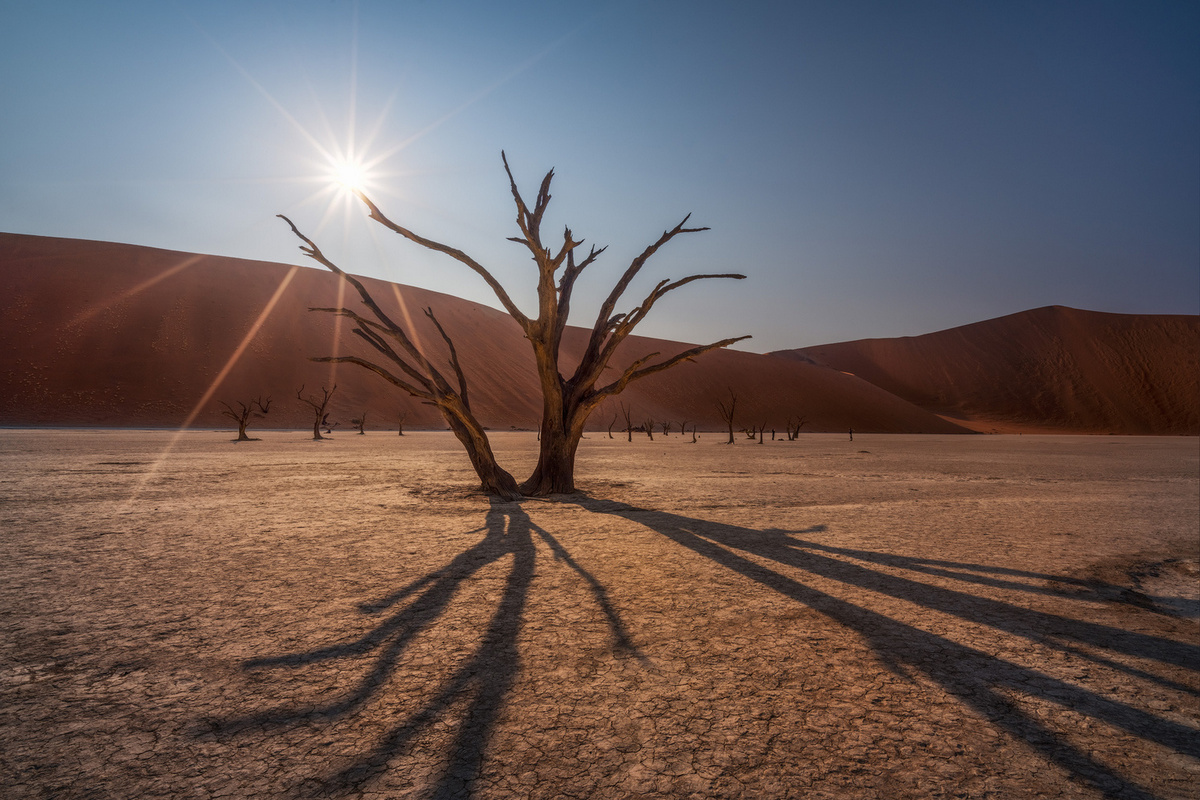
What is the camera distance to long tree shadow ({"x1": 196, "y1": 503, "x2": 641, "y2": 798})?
1.83 meters

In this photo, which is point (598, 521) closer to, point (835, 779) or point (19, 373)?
point (835, 779)

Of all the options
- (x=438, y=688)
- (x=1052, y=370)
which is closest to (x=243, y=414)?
(x=438, y=688)

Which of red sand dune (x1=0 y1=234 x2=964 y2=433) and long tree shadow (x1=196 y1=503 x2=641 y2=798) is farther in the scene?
red sand dune (x1=0 y1=234 x2=964 y2=433)

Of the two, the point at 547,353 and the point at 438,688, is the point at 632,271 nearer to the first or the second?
the point at 547,353

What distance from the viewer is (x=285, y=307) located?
212ft

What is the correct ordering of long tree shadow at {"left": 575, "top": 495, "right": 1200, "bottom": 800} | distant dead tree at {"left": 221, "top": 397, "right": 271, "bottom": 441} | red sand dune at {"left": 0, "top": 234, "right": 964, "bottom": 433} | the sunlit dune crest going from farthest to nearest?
1. the sunlit dune crest
2. red sand dune at {"left": 0, "top": 234, "right": 964, "bottom": 433}
3. distant dead tree at {"left": 221, "top": 397, "right": 271, "bottom": 441}
4. long tree shadow at {"left": 575, "top": 495, "right": 1200, "bottom": 800}

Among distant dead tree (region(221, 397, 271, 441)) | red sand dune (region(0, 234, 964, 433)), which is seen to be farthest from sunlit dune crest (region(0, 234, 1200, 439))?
distant dead tree (region(221, 397, 271, 441))

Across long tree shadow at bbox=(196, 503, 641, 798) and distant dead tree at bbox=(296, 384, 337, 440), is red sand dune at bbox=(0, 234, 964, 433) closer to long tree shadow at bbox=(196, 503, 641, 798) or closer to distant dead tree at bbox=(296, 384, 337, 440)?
distant dead tree at bbox=(296, 384, 337, 440)

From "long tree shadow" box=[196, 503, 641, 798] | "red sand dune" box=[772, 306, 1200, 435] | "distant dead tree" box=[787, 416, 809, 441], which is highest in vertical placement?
"red sand dune" box=[772, 306, 1200, 435]

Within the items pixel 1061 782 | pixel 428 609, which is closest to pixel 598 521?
pixel 428 609

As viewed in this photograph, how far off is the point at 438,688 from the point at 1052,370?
120m

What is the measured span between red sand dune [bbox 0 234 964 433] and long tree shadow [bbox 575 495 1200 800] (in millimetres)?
49947

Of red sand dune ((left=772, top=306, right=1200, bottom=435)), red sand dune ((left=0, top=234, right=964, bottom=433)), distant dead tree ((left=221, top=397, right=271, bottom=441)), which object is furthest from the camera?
red sand dune ((left=772, top=306, right=1200, bottom=435))

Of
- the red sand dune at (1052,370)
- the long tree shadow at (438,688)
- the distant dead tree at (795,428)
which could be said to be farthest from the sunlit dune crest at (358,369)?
the long tree shadow at (438,688)
